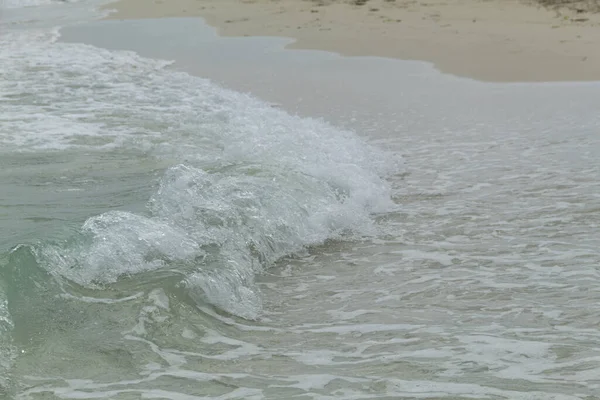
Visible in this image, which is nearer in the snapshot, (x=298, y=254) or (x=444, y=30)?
(x=298, y=254)

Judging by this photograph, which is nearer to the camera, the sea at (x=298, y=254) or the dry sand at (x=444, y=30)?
the sea at (x=298, y=254)

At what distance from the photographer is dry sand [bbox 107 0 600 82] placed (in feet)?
38.1

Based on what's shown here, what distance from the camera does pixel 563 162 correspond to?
675 centimetres

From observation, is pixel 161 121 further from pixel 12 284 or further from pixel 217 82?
pixel 12 284

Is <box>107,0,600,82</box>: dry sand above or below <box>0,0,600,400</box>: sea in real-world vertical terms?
above

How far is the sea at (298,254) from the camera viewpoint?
3.35 metres

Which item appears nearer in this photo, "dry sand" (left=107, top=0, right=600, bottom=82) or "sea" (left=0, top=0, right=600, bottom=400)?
"sea" (left=0, top=0, right=600, bottom=400)

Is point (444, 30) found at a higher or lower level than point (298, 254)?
higher

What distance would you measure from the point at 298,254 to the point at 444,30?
9.88 metres

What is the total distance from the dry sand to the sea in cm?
277

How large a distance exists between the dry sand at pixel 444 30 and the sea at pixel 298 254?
277 cm

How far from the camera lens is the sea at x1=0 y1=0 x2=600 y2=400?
3346mm

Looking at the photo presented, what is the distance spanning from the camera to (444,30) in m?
14.2

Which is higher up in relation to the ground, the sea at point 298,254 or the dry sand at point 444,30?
the dry sand at point 444,30
